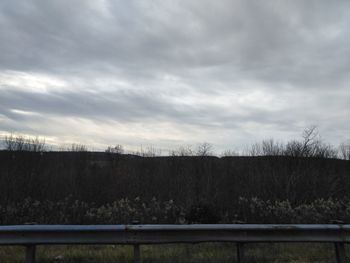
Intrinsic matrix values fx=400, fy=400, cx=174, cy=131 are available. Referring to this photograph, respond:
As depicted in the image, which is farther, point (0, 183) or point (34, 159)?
point (34, 159)

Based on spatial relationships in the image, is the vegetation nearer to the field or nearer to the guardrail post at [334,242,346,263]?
the field

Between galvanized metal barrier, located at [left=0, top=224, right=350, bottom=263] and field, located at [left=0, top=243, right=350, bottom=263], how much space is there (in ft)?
2.44

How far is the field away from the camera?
6.15m

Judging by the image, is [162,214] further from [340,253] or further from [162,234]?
[340,253]

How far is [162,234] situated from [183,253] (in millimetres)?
1471

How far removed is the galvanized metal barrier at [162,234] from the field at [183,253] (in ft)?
2.44

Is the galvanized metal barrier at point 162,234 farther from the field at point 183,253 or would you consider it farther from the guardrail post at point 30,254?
the field at point 183,253

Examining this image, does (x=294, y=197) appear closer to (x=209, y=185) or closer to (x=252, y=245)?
(x=209, y=185)

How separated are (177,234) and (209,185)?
13.9 meters

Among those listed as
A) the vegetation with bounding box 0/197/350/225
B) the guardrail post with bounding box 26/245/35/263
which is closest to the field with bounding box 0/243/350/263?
the guardrail post with bounding box 26/245/35/263

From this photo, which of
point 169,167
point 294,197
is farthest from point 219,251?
point 169,167

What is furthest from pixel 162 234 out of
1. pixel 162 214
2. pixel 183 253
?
pixel 162 214

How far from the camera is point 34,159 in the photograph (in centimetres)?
2192

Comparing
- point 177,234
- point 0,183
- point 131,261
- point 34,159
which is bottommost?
point 131,261
